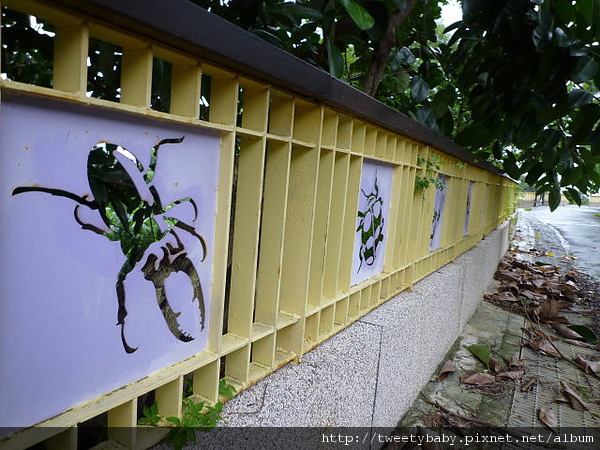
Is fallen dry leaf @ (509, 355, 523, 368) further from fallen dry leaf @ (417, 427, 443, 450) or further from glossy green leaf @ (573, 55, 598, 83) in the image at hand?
glossy green leaf @ (573, 55, 598, 83)

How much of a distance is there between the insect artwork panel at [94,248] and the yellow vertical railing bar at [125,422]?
0.23 ft

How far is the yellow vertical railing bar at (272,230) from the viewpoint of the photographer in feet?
5.74

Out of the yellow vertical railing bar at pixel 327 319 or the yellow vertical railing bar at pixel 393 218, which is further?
the yellow vertical railing bar at pixel 393 218

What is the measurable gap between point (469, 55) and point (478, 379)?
9.18 feet

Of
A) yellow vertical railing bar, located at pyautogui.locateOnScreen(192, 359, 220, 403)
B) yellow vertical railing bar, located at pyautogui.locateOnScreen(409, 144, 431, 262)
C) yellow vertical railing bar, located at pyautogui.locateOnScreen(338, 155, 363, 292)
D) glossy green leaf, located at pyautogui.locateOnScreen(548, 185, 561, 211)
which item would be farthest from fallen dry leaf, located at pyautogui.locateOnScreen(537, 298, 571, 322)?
yellow vertical railing bar, located at pyautogui.locateOnScreen(192, 359, 220, 403)

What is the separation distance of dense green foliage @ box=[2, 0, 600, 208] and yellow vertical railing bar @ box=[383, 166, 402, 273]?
0.79 m

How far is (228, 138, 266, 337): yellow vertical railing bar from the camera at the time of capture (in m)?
1.60

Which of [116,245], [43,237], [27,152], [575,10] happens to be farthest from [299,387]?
[575,10]

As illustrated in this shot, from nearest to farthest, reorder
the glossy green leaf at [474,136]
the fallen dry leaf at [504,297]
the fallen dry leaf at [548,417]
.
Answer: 1. the fallen dry leaf at [548,417]
2. the glossy green leaf at [474,136]
3. the fallen dry leaf at [504,297]

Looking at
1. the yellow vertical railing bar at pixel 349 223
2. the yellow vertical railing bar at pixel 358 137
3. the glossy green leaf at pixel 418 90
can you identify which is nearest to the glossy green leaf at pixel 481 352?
the glossy green leaf at pixel 418 90

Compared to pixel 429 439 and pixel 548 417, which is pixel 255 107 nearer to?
pixel 429 439

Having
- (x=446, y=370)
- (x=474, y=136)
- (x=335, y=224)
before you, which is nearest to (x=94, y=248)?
(x=335, y=224)

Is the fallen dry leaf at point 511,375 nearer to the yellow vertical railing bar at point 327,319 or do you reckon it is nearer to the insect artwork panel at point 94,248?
the yellow vertical railing bar at point 327,319

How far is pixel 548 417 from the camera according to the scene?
3.31 metres
